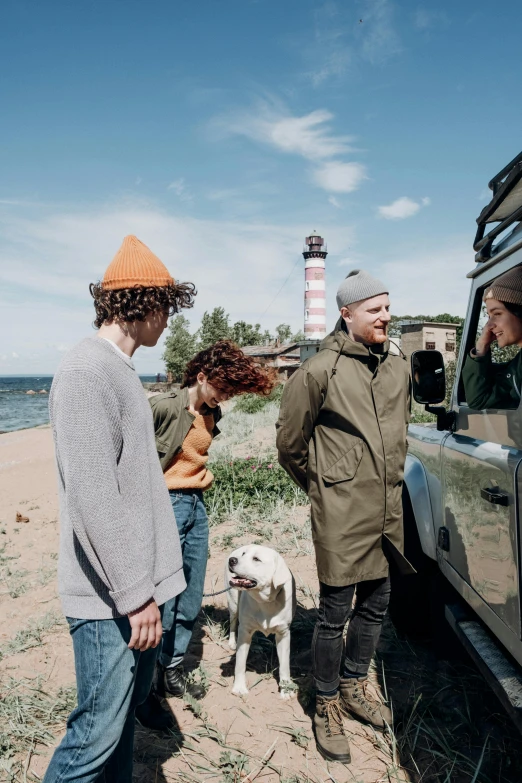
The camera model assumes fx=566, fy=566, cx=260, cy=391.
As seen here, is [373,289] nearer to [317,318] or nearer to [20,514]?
[20,514]

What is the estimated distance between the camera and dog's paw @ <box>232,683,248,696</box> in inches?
135

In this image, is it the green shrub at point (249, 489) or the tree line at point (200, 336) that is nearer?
the green shrub at point (249, 489)

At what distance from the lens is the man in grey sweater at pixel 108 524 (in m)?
1.62

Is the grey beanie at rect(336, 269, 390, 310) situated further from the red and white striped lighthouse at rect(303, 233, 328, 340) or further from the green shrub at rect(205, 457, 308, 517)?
the red and white striped lighthouse at rect(303, 233, 328, 340)

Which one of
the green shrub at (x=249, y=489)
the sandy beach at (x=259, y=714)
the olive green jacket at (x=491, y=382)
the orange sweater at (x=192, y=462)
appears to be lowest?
the sandy beach at (x=259, y=714)

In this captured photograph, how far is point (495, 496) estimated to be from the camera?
205 cm

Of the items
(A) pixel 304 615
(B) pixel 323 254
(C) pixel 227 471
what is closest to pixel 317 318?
(B) pixel 323 254

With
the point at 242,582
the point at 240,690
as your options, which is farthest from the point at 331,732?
the point at 242,582

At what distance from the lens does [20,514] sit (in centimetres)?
837

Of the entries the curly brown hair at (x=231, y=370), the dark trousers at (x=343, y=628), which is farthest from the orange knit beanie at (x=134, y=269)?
the dark trousers at (x=343, y=628)

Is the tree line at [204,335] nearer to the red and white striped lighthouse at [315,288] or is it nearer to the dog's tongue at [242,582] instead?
the red and white striped lighthouse at [315,288]

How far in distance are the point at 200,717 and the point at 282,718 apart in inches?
18.3

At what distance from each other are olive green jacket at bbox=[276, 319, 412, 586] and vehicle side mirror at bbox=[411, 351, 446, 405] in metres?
0.16

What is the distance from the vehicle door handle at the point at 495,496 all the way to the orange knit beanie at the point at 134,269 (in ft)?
4.56
